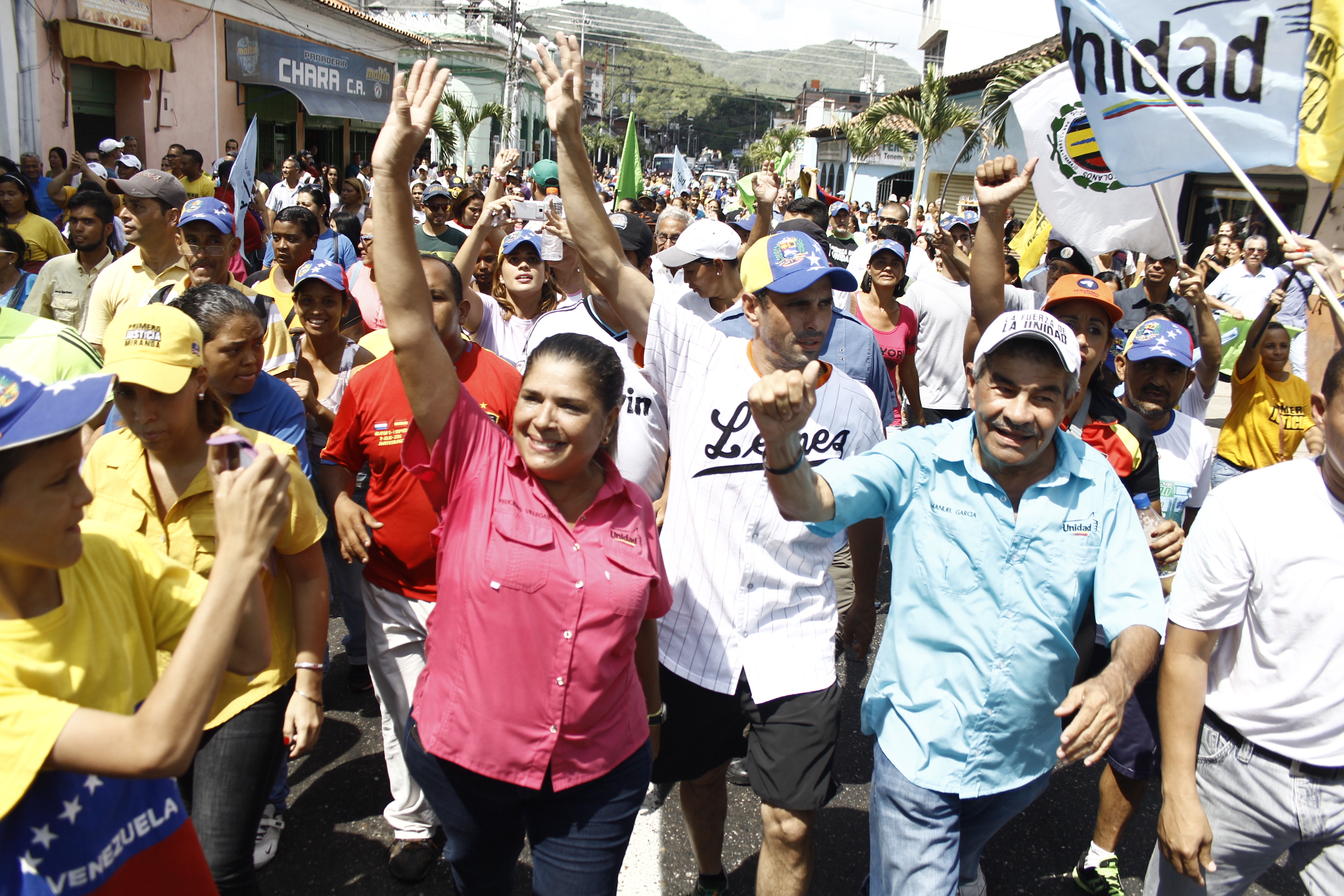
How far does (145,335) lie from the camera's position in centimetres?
255

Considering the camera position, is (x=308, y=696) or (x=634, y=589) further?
(x=308, y=696)

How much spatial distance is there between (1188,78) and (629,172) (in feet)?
22.9

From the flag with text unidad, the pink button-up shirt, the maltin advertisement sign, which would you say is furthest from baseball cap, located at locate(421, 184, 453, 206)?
the maltin advertisement sign

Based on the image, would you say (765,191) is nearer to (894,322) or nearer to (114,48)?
(894,322)

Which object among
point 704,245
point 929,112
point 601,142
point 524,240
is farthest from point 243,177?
point 601,142

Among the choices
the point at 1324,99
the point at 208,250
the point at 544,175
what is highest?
the point at 544,175

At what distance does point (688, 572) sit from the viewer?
9.78ft

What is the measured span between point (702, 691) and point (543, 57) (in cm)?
212

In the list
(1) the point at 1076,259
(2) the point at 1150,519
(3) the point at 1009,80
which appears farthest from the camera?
(3) the point at 1009,80

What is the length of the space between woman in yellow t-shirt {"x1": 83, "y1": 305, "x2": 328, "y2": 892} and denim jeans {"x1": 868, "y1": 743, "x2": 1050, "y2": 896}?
157 centimetres

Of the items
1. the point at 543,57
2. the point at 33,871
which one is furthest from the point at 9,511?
the point at 543,57

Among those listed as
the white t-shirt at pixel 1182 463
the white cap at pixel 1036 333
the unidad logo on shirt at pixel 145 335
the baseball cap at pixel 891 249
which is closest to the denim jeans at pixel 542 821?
the unidad logo on shirt at pixel 145 335

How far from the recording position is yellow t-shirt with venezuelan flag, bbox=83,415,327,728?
8.34ft

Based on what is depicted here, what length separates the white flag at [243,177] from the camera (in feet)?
22.7
